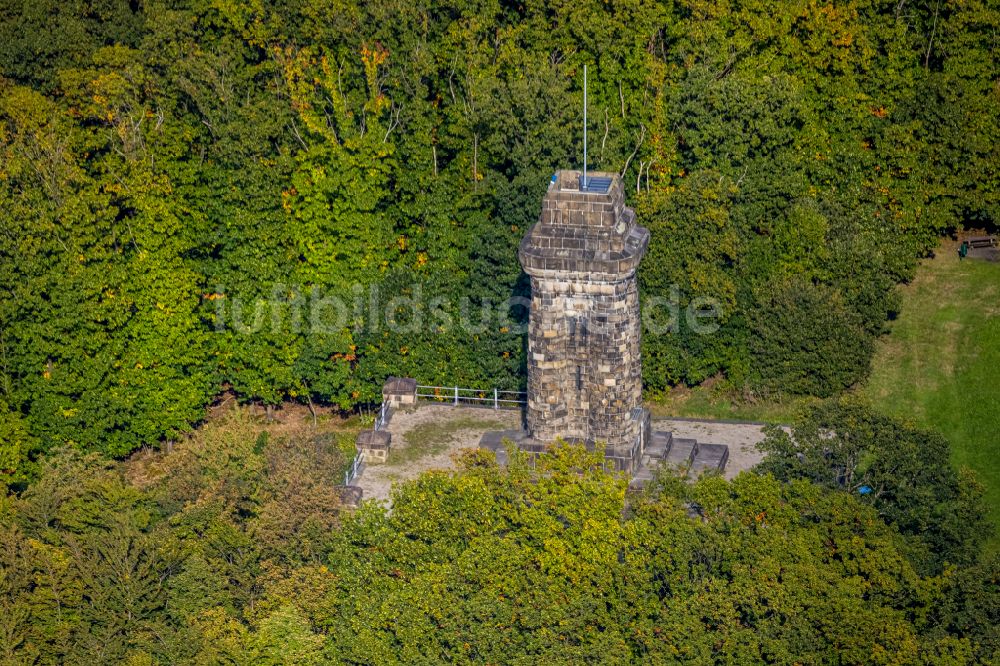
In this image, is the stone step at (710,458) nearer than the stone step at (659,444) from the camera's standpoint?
No

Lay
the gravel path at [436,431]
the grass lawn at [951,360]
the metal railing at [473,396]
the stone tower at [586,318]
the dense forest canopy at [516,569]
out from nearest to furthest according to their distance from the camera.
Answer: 1. the dense forest canopy at [516,569]
2. the stone tower at [586,318]
3. the gravel path at [436,431]
4. the metal railing at [473,396]
5. the grass lawn at [951,360]

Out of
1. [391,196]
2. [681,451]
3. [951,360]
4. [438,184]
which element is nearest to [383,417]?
[391,196]

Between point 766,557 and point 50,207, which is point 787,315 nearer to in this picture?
point 766,557

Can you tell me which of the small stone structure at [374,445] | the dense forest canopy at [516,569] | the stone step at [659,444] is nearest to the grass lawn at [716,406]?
the stone step at [659,444]

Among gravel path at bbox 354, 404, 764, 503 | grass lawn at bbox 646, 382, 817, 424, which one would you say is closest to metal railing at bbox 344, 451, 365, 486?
gravel path at bbox 354, 404, 764, 503

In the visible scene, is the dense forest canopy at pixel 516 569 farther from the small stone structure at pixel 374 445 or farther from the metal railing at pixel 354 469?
the small stone structure at pixel 374 445

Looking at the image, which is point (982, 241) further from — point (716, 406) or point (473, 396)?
A: point (473, 396)
